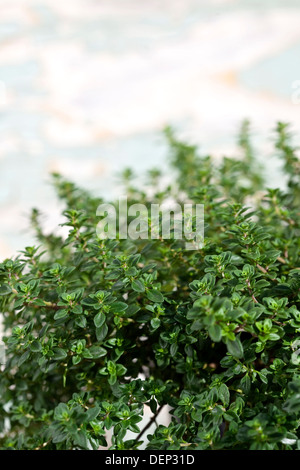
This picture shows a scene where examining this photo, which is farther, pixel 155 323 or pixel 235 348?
pixel 155 323

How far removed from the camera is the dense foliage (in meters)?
0.69

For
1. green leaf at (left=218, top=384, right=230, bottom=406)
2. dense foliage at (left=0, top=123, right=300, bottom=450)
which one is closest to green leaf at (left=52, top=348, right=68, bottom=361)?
dense foliage at (left=0, top=123, right=300, bottom=450)

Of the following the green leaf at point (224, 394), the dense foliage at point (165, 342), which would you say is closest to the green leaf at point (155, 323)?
the dense foliage at point (165, 342)

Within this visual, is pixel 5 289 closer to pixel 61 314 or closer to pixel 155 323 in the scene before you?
pixel 61 314

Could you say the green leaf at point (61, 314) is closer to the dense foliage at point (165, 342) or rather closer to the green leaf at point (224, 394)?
the dense foliage at point (165, 342)

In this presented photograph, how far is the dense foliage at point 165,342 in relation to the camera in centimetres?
69

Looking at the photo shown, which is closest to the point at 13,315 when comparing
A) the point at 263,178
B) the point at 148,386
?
the point at 148,386

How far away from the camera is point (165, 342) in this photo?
0.81 m

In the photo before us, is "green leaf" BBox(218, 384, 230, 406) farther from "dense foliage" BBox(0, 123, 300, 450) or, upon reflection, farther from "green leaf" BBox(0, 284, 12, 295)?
"green leaf" BBox(0, 284, 12, 295)

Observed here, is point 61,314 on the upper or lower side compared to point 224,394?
upper

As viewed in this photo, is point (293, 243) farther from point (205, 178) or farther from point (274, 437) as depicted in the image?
point (274, 437)

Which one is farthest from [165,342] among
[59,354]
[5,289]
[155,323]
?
[5,289]

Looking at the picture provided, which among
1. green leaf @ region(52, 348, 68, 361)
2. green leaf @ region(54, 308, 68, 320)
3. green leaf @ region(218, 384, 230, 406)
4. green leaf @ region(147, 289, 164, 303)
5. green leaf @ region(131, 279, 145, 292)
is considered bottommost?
green leaf @ region(218, 384, 230, 406)
